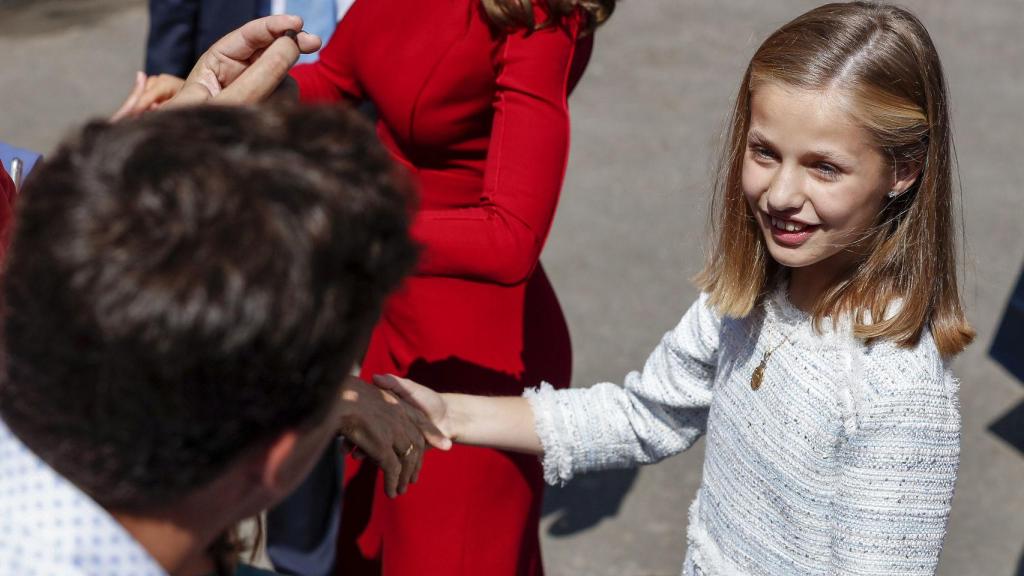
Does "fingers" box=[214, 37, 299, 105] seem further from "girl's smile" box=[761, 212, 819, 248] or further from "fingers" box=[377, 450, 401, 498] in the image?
"girl's smile" box=[761, 212, 819, 248]

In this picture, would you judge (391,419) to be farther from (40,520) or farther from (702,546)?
(40,520)

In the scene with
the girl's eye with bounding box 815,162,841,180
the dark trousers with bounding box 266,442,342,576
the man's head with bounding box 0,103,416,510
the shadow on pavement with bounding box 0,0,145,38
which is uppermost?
the man's head with bounding box 0,103,416,510

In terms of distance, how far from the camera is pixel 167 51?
11.2 feet

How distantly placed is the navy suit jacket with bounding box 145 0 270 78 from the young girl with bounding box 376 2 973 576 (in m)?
1.83

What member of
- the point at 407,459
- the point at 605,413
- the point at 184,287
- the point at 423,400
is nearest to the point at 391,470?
the point at 407,459

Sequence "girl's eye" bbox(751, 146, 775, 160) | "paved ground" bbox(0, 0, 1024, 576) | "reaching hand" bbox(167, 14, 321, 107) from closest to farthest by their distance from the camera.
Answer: "girl's eye" bbox(751, 146, 775, 160) < "reaching hand" bbox(167, 14, 321, 107) < "paved ground" bbox(0, 0, 1024, 576)

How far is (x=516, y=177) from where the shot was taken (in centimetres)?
221

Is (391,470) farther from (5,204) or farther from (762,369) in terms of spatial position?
(5,204)

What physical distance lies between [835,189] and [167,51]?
2.29m

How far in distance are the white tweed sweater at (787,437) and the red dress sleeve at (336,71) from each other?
863mm

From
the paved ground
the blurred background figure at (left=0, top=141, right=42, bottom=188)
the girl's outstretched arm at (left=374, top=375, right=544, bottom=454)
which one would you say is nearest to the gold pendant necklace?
the girl's outstretched arm at (left=374, top=375, right=544, bottom=454)

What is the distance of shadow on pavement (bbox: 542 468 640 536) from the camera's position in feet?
12.1

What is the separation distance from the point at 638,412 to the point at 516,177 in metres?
0.48

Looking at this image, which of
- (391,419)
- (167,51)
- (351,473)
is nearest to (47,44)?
(167,51)
